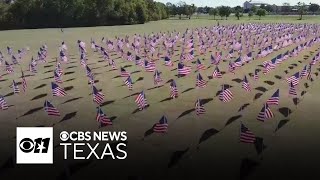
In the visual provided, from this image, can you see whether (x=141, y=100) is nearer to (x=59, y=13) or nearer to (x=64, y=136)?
(x=64, y=136)

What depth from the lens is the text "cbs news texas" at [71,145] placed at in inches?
616

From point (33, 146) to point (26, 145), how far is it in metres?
0.32

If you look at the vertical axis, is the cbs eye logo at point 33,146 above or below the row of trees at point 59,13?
below

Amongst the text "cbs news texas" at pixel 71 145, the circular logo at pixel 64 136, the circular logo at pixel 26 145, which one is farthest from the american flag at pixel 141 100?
the circular logo at pixel 26 145

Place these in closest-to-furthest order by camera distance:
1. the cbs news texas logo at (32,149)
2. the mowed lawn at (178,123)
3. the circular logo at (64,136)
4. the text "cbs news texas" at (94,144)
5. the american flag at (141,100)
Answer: the cbs news texas logo at (32,149)
the mowed lawn at (178,123)
the text "cbs news texas" at (94,144)
the circular logo at (64,136)
the american flag at (141,100)

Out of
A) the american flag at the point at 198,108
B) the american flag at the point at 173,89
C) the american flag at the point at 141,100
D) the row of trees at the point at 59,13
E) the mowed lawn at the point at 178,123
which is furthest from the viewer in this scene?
the row of trees at the point at 59,13

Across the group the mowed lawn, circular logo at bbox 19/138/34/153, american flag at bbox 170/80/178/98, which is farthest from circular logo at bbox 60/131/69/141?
american flag at bbox 170/80/178/98

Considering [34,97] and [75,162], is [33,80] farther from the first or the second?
[75,162]

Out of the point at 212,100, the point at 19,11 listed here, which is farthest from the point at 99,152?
the point at 19,11

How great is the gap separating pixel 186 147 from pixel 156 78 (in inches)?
441

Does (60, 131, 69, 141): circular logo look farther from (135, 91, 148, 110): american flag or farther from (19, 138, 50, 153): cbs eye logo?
(135, 91, 148, 110): american flag

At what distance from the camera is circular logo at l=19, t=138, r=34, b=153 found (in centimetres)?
1556

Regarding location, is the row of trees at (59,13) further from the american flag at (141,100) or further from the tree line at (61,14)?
the american flag at (141,100)

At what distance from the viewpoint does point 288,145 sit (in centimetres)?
1800
